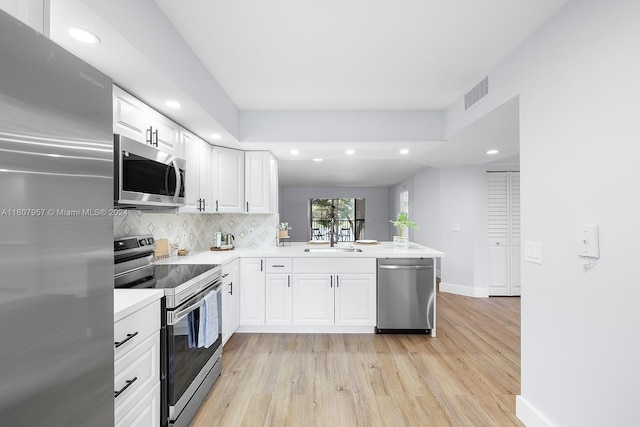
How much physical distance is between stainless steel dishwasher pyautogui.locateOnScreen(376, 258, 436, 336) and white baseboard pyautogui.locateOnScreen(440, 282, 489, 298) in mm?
1978

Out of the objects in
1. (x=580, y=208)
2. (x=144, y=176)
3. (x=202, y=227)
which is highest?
(x=144, y=176)

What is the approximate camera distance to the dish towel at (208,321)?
2.04 meters

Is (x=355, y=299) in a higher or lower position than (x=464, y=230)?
lower

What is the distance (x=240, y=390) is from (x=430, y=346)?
6.00 feet

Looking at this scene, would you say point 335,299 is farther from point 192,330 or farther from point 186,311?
point 186,311

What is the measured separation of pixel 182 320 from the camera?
5.98 feet

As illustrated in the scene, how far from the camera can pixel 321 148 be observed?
3.62 meters

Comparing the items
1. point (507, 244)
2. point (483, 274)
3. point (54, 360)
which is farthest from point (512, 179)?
point (54, 360)

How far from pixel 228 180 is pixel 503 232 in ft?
13.8

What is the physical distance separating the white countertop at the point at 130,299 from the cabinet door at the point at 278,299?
170 centimetres

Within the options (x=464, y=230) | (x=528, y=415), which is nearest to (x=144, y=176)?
(x=528, y=415)

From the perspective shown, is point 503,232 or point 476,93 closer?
point 476,93

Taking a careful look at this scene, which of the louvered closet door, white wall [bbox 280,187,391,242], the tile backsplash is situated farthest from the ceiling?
white wall [bbox 280,187,391,242]

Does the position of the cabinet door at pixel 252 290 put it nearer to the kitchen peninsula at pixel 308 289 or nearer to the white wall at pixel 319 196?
the kitchen peninsula at pixel 308 289
